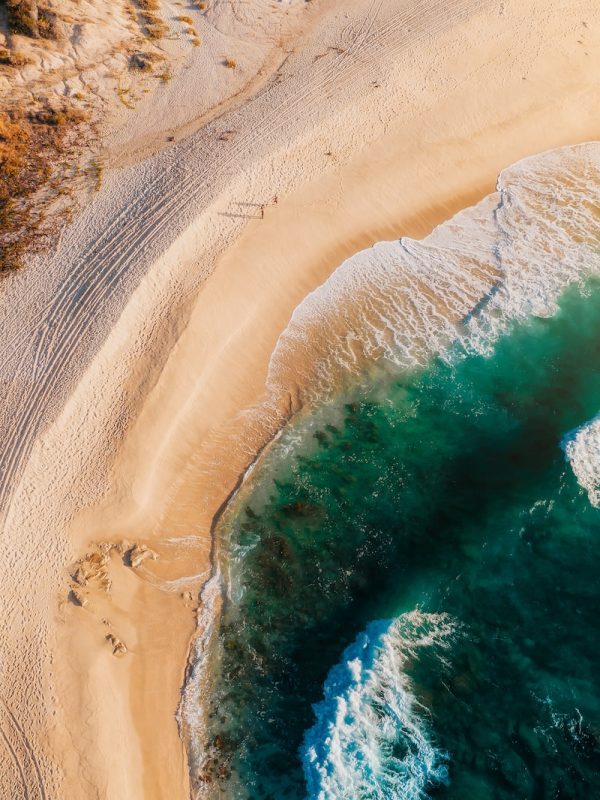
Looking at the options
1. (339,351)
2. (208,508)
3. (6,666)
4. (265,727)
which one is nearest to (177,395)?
(208,508)

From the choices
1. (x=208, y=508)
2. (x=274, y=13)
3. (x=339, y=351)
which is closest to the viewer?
(x=208, y=508)

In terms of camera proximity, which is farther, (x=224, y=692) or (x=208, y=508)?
(x=208, y=508)

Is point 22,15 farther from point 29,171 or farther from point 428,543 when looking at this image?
point 428,543

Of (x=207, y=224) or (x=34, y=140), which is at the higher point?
(x=34, y=140)

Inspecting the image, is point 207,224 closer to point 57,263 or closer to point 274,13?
point 57,263

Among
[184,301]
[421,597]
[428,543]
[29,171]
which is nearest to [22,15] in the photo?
[29,171]

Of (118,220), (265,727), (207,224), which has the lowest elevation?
(265,727)
